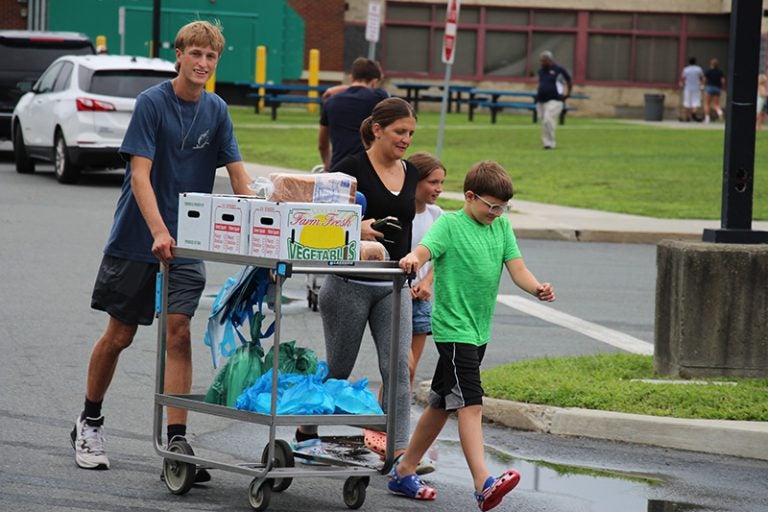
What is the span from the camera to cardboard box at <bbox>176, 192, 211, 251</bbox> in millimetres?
6312

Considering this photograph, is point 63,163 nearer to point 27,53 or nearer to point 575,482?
point 27,53

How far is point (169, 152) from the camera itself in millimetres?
6688

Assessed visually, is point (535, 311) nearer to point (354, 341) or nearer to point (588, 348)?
point (588, 348)

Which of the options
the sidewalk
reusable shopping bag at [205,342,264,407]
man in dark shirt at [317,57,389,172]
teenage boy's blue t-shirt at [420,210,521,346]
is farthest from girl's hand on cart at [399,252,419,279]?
man in dark shirt at [317,57,389,172]

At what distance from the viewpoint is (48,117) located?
2144cm

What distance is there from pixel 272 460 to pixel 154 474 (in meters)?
1.01

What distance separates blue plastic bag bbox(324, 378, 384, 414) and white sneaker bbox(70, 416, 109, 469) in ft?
3.87

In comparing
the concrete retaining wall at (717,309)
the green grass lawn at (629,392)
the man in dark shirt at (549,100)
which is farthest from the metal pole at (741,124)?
the man in dark shirt at (549,100)

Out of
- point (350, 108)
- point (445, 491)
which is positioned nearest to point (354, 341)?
point (445, 491)

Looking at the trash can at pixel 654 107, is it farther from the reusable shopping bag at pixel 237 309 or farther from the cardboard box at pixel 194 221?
the cardboard box at pixel 194 221

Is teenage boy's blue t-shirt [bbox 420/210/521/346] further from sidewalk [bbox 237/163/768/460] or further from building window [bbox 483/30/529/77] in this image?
building window [bbox 483/30/529/77]

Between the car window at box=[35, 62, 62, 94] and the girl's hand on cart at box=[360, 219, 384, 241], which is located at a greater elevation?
the car window at box=[35, 62, 62, 94]

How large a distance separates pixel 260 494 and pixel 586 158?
76.4 ft

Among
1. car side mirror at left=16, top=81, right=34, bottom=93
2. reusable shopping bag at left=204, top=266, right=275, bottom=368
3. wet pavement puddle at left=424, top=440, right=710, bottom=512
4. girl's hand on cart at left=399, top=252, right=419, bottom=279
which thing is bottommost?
wet pavement puddle at left=424, top=440, right=710, bottom=512
